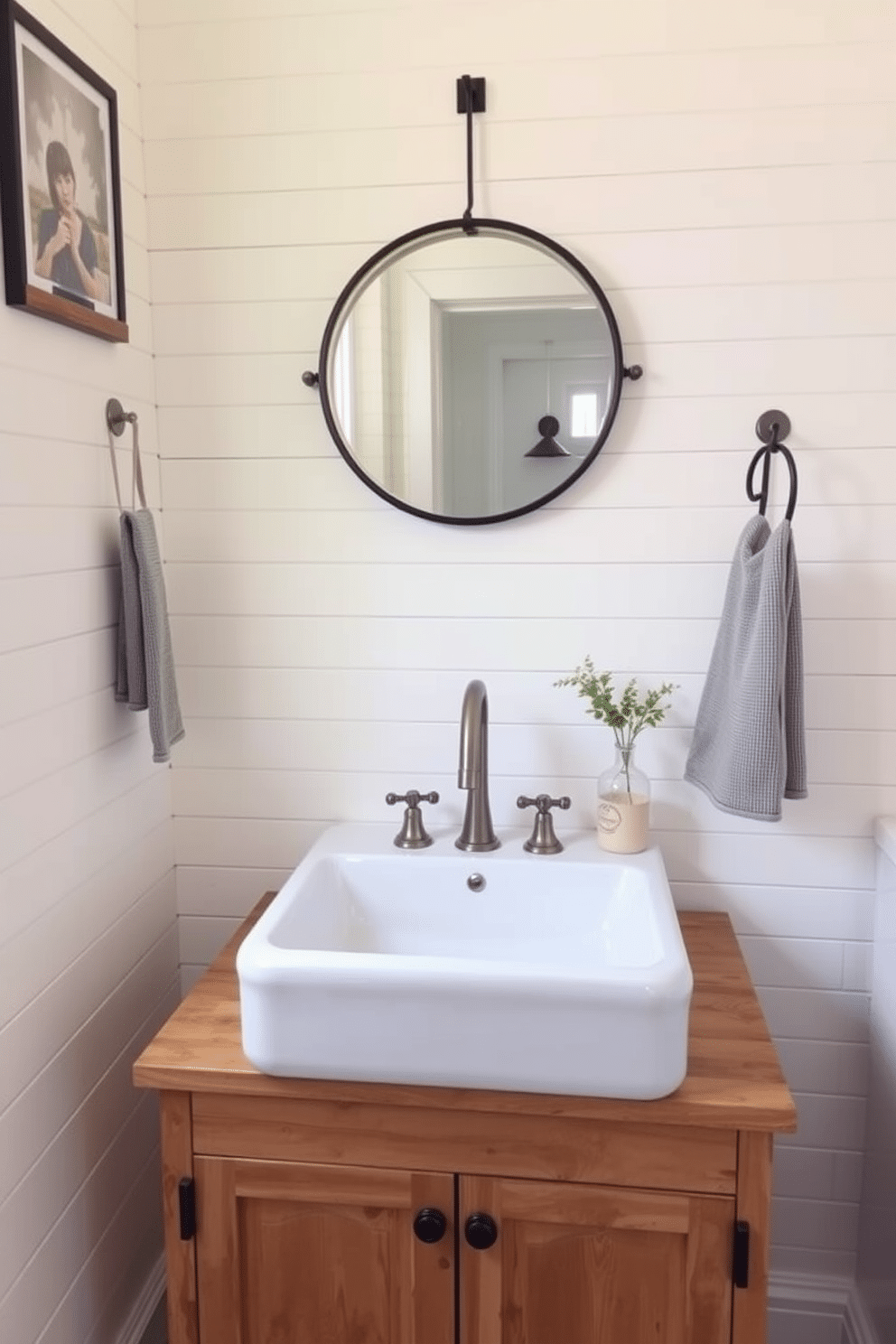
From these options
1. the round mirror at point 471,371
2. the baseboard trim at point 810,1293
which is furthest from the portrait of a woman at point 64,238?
the baseboard trim at point 810,1293

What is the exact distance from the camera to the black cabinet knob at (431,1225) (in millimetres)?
1229

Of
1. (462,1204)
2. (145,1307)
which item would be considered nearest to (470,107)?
(462,1204)

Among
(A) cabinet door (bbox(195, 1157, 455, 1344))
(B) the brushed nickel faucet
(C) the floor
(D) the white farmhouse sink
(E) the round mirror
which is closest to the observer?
(D) the white farmhouse sink

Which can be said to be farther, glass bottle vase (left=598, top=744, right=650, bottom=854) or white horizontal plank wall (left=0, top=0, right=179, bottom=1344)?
glass bottle vase (left=598, top=744, right=650, bottom=854)

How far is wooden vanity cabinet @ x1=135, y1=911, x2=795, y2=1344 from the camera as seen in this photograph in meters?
1.19

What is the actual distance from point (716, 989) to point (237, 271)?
49.6 inches

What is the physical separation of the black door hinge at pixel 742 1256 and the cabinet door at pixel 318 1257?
0.32 metres

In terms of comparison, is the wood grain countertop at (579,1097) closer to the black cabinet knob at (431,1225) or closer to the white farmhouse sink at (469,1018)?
the white farmhouse sink at (469,1018)

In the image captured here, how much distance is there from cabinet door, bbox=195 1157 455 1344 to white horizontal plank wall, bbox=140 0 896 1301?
1.88 feet

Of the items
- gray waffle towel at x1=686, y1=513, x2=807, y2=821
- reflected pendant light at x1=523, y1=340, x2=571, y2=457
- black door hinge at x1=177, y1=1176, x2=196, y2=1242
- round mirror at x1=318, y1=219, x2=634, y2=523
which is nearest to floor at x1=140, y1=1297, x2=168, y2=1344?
black door hinge at x1=177, y1=1176, x2=196, y2=1242

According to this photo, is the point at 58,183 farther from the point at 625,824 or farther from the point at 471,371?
the point at 625,824

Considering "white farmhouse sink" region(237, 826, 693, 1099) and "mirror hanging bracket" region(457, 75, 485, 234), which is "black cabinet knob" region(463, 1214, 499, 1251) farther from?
"mirror hanging bracket" region(457, 75, 485, 234)

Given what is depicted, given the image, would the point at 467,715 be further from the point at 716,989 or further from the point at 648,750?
the point at 716,989

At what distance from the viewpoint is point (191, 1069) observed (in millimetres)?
1233
